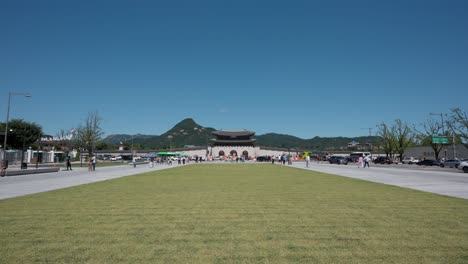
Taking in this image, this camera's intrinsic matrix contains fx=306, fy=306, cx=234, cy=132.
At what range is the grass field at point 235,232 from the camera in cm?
448

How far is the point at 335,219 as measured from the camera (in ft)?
23.0

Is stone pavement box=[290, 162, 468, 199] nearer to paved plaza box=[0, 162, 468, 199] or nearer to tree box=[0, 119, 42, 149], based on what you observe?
paved plaza box=[0, 162, 468, 199]

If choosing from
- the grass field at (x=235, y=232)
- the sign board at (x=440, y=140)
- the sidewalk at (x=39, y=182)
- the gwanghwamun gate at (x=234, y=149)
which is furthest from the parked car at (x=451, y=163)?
the gwanghwamun gate at (x=234, y=149)

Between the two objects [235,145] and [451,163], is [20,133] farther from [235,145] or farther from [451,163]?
[451,163]

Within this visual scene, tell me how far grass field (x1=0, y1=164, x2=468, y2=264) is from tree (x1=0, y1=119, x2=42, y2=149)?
65.4 meters

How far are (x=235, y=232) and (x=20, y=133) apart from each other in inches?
2877

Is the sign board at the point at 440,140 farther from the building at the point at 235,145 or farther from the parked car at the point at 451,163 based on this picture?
the building at the point at 235,145

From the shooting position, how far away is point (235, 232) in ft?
19.2

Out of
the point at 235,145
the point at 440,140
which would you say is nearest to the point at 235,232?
the point at 440,140

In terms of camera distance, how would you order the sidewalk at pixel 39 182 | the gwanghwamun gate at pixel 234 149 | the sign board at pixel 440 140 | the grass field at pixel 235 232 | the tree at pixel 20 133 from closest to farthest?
1. the grass field at pixel 235 232
2. the sidewalk at pixel 39 182
3. the sign board at pixel 440 140
4. the tree at pixel 20 133
5. the gwanghwamun gate at pixel 234 149

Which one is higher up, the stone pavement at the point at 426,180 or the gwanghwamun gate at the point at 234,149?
the gwanghwamun gate at the point at 234,149

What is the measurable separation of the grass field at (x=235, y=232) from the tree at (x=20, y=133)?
65441 mm

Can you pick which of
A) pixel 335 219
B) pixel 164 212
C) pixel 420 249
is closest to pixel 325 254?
pixel 420 249

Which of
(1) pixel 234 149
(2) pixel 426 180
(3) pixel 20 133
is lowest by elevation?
(2) pixel 426 180
